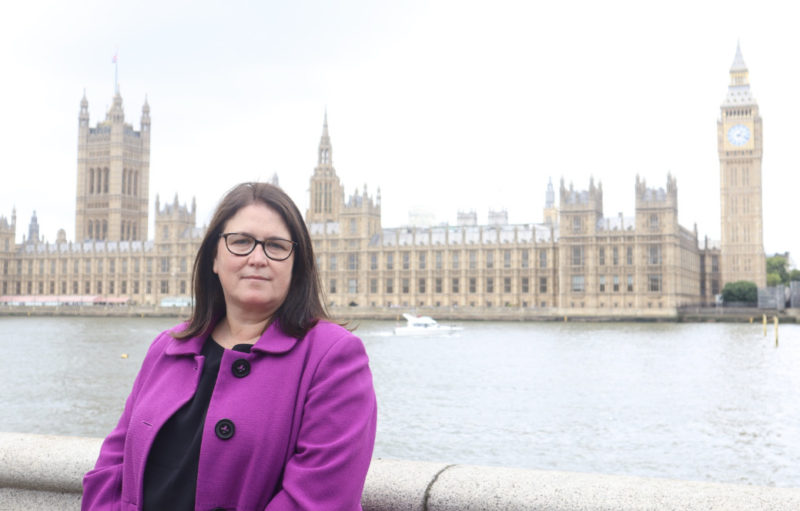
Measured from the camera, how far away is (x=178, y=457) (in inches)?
110

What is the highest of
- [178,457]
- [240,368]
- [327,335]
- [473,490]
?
[327,335]

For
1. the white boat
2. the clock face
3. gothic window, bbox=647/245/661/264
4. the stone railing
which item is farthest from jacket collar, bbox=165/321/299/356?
the clock face

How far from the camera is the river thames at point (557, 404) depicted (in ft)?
47.0

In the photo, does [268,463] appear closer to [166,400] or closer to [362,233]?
[166,400]

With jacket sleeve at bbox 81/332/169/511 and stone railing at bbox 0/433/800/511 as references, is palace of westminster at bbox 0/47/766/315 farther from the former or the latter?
jacket sleeve at bbox 81/332/169/511

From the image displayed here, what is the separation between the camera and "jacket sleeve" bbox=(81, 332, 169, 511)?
3.01m

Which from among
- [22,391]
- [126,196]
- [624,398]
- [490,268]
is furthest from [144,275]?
[624,398]

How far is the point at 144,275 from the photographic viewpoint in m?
93.9

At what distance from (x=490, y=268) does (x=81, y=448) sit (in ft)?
250

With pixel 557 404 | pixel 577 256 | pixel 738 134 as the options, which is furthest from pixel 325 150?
pixel 557 404

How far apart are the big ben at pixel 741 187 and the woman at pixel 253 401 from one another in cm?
9047

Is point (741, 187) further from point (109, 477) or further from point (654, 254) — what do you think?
point (109, 477)

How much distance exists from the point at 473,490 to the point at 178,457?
1268 mm

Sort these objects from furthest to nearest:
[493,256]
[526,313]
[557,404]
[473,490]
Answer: [493,256], [526,313], [557,404], [473,490]
